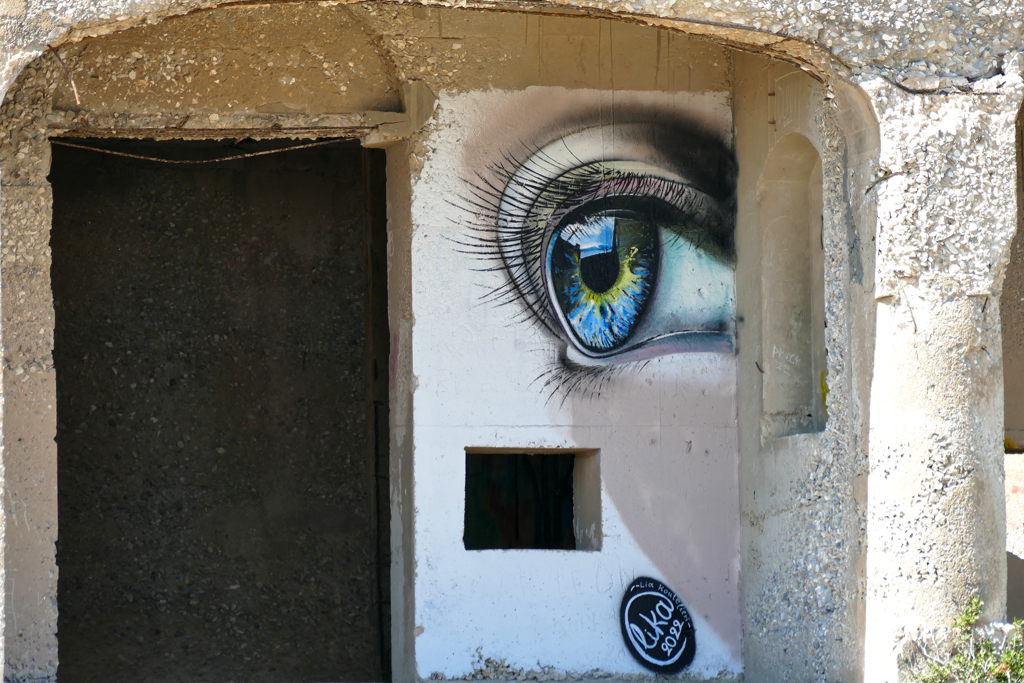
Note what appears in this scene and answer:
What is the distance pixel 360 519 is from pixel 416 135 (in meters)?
3.36

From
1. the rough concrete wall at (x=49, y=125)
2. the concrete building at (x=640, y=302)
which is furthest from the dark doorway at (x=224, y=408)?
the rough concrete wall at (x=49, y=125)

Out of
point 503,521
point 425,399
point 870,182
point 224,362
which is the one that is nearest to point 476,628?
point 425,399

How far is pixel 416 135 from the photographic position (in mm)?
5926

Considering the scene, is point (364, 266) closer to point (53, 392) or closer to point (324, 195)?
point (324, 195)

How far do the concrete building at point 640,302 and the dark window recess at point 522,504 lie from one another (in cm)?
2

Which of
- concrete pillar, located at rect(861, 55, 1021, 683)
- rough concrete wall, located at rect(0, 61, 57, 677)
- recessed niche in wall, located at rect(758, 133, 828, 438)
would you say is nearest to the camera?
concrete pillar, located at rect(861, 55, 1021, 683)

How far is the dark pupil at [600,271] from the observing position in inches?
239

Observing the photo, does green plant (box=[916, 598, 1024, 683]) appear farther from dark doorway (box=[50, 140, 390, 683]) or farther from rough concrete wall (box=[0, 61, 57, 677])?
dark doorway (box=[50, 140, 390, 683])

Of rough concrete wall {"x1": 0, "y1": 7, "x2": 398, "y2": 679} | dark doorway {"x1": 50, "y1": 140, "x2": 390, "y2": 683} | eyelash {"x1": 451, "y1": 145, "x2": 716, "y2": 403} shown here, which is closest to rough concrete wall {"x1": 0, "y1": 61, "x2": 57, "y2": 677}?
rough concrete wall {"x1": 0, "y1": 7, "x2": 398, "y2": 679}

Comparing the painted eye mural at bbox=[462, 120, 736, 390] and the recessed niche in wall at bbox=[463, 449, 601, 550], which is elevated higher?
the painted eye mural at bbox=[462, 120, 736, 390]

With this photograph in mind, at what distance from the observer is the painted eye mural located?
5988 millimetres

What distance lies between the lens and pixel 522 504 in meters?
7.58

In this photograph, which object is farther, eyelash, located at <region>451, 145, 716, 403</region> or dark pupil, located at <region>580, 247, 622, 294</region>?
dark pupil, located at <region>580, 247, 622, 294</region>
